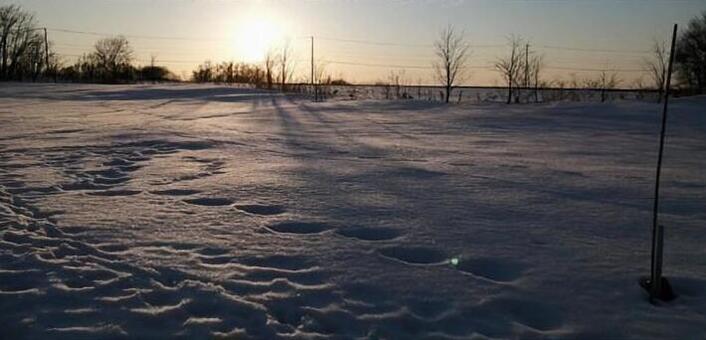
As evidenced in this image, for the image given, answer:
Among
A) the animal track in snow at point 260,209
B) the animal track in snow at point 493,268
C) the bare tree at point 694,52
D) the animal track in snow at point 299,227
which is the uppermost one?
the bare tree at point 694,52

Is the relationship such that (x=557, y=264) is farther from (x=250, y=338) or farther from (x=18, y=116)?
(x=18, y=116)

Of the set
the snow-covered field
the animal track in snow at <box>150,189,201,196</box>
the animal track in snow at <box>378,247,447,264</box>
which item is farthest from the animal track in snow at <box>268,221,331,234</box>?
the animal track in snow at <box>150,189,201,196</box>

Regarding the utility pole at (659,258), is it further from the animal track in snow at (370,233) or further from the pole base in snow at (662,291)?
the animal track in snow at (370,233)

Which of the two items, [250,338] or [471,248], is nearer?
[250,338]

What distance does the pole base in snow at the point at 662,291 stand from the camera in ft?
7.72

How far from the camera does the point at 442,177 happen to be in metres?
4.90

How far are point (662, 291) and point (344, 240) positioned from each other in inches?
62.9

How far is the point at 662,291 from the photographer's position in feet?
7.83

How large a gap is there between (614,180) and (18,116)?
1080 centimetres

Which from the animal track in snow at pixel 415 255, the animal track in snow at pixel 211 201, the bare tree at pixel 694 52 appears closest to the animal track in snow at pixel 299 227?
the animal track in snow at pixel 415 255

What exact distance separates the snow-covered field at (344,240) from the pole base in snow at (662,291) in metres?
0.04

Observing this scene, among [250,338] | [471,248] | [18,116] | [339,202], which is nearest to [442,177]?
[339,202]

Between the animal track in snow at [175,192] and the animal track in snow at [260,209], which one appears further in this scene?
the animal track in snow at [175,192]

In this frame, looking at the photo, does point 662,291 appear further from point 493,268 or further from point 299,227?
point 299,227
